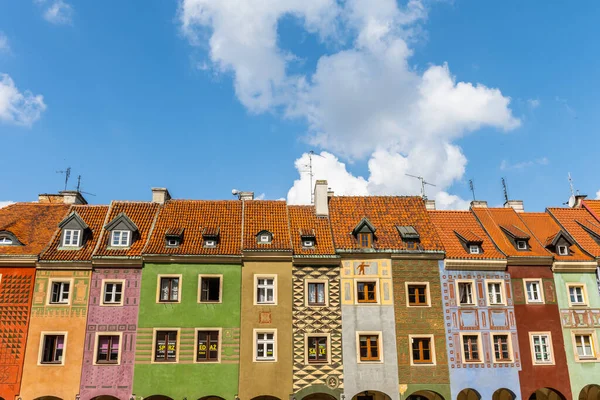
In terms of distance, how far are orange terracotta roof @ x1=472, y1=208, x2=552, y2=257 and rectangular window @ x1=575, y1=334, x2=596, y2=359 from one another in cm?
523

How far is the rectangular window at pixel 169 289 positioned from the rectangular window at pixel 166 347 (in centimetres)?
198

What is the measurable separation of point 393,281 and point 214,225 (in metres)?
11.9

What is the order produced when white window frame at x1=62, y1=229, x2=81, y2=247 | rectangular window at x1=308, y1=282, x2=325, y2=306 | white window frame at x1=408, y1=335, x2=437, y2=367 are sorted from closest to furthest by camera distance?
white window frame at x1=408, y1=335, x2=437, y2=367
rectangular window at x1=308, y1=282, x2=325, y2=306
white window frame at x1=62, y1=229, x2=81, y2=247

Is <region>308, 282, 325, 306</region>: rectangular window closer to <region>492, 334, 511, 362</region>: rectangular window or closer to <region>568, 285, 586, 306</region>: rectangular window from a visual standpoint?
<region>492, 334, 511, 362</region>: rectangular window

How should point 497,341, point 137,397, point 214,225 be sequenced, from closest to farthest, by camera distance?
1. point 137,397
2. point 497,341
3. point 214,225

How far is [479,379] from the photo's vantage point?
105 feet

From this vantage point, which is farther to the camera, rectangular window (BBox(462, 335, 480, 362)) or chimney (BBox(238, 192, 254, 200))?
chimney (BBox(238, 192, 254, 200))

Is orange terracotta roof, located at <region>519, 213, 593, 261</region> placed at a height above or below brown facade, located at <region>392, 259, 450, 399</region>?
above

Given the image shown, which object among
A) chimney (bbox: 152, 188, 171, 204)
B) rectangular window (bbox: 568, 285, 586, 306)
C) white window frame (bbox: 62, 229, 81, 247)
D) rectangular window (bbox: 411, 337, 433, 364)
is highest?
chimney (bbox: 152, 188, 171, 204)

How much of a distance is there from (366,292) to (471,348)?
22.9 feet

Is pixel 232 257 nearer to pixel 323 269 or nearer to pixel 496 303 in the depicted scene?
pixel 323 269

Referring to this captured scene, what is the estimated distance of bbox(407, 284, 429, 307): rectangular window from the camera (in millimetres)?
33312

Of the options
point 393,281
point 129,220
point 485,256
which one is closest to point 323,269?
point 393,281

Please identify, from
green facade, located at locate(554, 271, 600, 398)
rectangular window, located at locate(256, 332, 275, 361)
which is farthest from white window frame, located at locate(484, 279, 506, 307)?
rectangular window, located at locate(256, 332, 275, 361)
